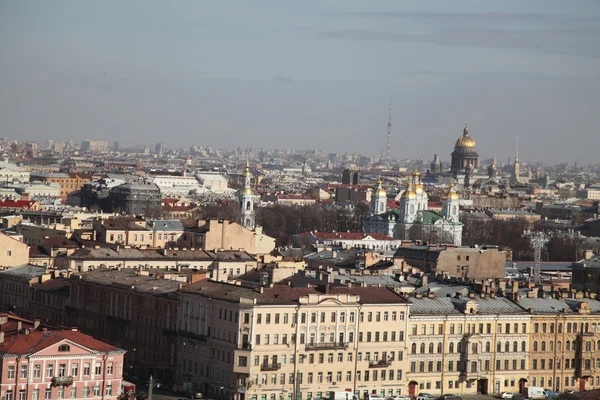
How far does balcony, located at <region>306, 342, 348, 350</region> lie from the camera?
4867 cm

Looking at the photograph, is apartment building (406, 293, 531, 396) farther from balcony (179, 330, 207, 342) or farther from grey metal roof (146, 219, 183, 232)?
grey metal roof (146, 219, 183, 232)

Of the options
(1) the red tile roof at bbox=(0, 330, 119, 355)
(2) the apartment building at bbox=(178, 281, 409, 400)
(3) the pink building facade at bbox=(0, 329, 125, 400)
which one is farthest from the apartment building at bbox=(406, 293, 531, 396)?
(1) the red tile roof at bbox=(0, 330, 119, 355)

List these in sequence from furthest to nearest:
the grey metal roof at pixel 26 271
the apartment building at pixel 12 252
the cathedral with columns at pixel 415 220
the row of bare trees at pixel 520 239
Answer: the cathedral with columns at pixel 415 220 < the row of bare trees at pixel 520 239 < the apartment building at pixel 12 252 < the grey metal roof at pixel 26 271

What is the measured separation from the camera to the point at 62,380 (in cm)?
4322

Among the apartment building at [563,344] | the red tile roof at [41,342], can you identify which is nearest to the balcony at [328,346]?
the red tile roof at [41,342]

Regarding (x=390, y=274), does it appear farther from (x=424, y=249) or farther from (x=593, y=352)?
(x=424, y=249)

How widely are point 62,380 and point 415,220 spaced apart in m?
76.0

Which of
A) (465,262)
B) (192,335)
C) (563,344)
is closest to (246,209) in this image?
(465,262)

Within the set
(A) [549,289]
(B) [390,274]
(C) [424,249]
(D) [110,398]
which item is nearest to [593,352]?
(A) [549,289]

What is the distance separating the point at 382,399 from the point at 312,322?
9.92 ft

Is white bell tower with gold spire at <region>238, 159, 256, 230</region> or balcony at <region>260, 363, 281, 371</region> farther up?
white bell tower with gold spire at <region>238, 159, 256, 230</region>

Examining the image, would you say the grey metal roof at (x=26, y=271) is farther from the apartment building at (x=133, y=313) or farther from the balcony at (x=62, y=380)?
the balcony at (x=62, y=380)

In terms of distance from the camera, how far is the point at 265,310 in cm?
4772

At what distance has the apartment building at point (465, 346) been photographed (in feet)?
167
